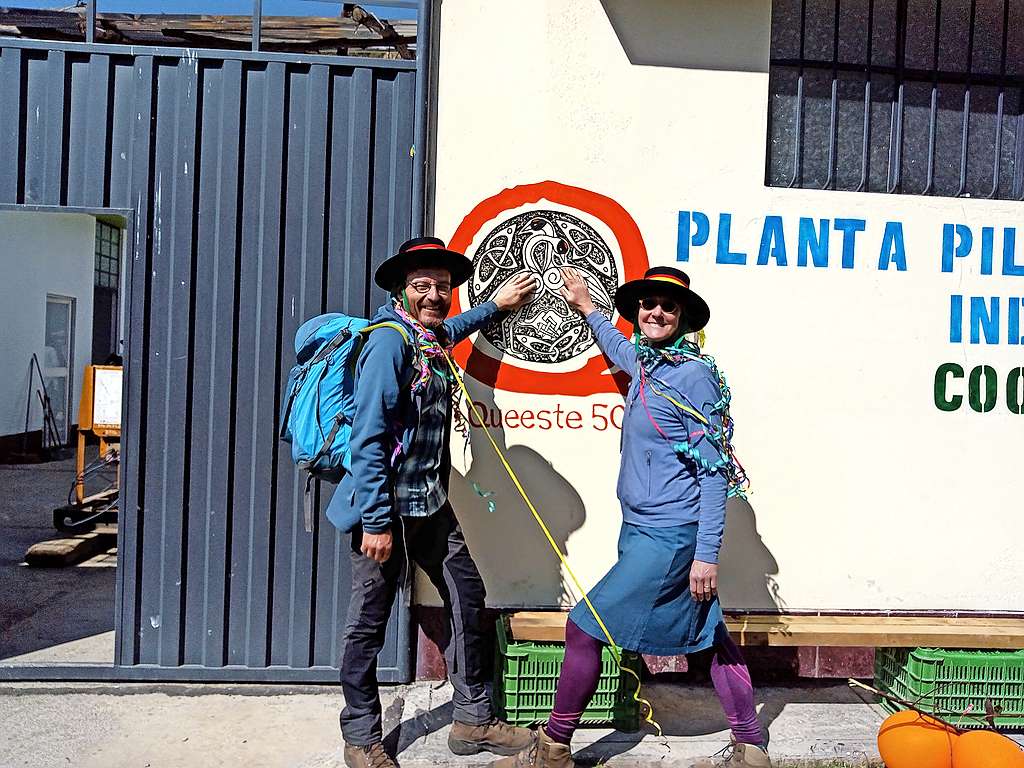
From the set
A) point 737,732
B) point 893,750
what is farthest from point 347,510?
point 893,750

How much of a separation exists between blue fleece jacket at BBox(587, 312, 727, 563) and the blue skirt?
0.08 meters

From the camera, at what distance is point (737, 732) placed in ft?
Result: 12.5

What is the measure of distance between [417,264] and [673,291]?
3.62ft

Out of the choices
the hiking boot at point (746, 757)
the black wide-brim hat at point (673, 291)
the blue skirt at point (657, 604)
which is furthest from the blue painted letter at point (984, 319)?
the hiking boot at point (746, 757)

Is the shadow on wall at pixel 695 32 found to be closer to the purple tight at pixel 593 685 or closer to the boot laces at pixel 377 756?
the purple tight at pixel 593 685

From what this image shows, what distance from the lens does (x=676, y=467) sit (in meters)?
3.72

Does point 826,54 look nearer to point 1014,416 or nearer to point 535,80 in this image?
point 535,80

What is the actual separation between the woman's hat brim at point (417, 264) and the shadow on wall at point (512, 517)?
0.79 metres

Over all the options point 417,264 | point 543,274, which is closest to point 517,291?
point 543,274

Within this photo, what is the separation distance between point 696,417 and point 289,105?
8.52 feet

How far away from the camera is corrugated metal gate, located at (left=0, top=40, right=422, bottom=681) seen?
14.9ft

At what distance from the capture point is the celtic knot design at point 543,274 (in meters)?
4.65

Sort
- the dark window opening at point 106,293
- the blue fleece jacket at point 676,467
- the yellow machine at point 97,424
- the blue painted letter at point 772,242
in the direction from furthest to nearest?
1. the dark window opening at point 106,293
2. the yellow machine at point 97,424
3. the blue painted letter at point 772,242
4. the blue fleece jacket at point 676,467

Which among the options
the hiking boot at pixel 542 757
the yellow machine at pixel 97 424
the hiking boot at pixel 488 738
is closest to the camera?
the hiking boot at pixel 542 757
